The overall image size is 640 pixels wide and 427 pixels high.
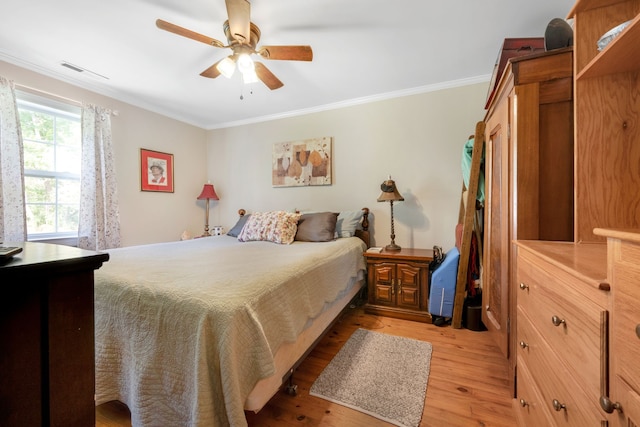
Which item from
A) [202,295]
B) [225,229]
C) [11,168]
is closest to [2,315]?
[202,295]

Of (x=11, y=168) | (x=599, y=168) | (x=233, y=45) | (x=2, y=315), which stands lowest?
(x=2, y=315)

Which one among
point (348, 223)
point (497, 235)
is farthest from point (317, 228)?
point (497, 235)

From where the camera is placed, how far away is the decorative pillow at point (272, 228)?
103 inches

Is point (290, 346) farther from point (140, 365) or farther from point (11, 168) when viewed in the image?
point (11, 168)

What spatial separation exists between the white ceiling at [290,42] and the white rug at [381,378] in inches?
94.9

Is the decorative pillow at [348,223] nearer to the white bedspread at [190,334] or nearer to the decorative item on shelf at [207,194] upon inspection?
the white bedspread at [190,334]

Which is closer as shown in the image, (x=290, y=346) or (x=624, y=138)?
(x=624, y=138)

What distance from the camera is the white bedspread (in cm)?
96

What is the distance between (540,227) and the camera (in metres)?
1.19

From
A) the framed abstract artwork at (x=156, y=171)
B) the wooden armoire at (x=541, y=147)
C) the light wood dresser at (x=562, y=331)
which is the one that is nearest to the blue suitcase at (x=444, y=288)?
the wooden armoire at (x=541, y=147)

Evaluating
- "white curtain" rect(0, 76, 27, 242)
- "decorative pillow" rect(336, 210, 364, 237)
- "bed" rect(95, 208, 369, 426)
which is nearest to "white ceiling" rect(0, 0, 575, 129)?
"white curtain" rect(0, 76, 27, 242)

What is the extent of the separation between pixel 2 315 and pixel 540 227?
175cm

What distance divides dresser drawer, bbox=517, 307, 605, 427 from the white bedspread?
96 centimetres

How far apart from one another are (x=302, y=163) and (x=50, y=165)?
265 cm
